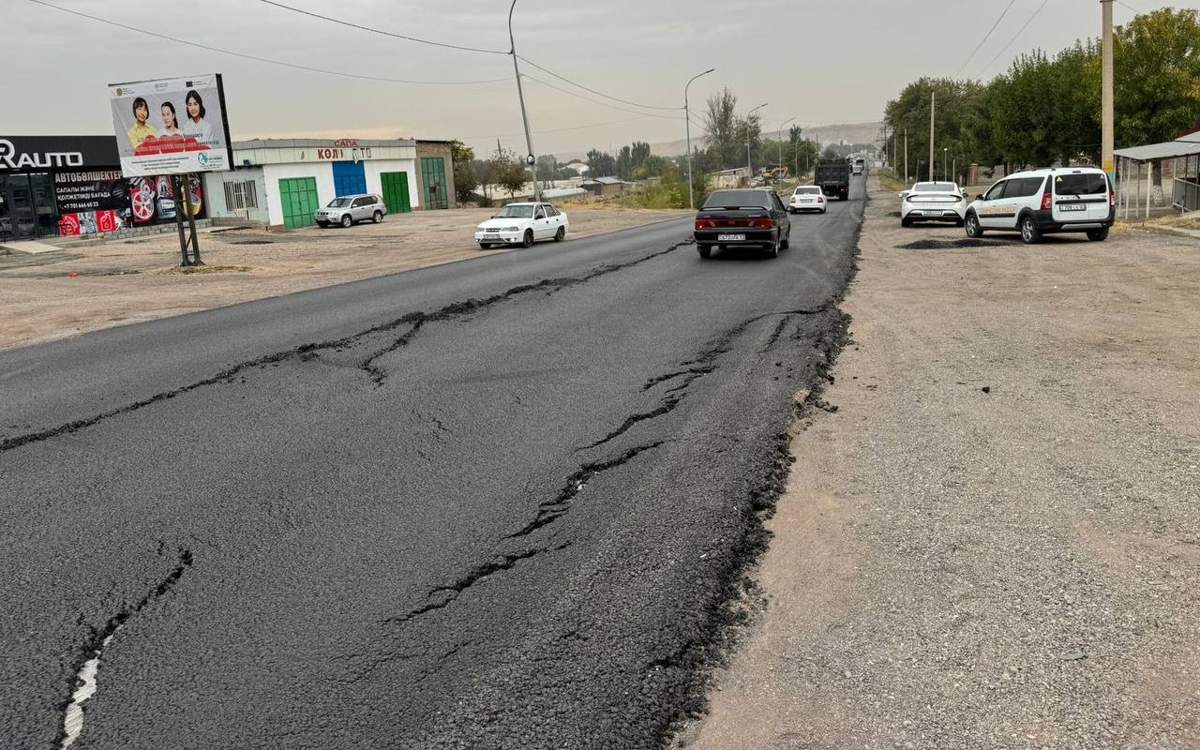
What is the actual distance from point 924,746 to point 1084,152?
5681 centimetres

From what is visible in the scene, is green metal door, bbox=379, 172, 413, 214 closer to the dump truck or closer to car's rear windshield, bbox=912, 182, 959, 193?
the dump truck

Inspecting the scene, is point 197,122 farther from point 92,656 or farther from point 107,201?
point 92,656

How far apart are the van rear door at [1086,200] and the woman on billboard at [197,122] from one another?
844 inches

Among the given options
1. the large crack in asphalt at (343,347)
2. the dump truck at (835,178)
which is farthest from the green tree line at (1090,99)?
the large crack in asphalt at (343,347)

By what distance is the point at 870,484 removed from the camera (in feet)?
19.4

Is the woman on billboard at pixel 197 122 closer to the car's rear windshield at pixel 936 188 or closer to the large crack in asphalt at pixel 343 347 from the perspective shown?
the large crack in asphalt at pixel 343 347

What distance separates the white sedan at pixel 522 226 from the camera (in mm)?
32062

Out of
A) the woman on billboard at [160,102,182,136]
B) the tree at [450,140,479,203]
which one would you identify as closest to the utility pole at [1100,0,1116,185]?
the woman on billboard at [160,102,182,136]

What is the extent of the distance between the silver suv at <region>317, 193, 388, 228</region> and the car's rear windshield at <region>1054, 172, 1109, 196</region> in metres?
37.6

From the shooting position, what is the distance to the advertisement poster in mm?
43344

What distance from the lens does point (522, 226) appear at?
107ft

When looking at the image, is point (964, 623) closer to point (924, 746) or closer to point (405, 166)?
point (924, 746)

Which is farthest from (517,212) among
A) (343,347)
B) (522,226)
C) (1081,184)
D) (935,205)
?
(343,347)

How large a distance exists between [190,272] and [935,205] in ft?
76.0
